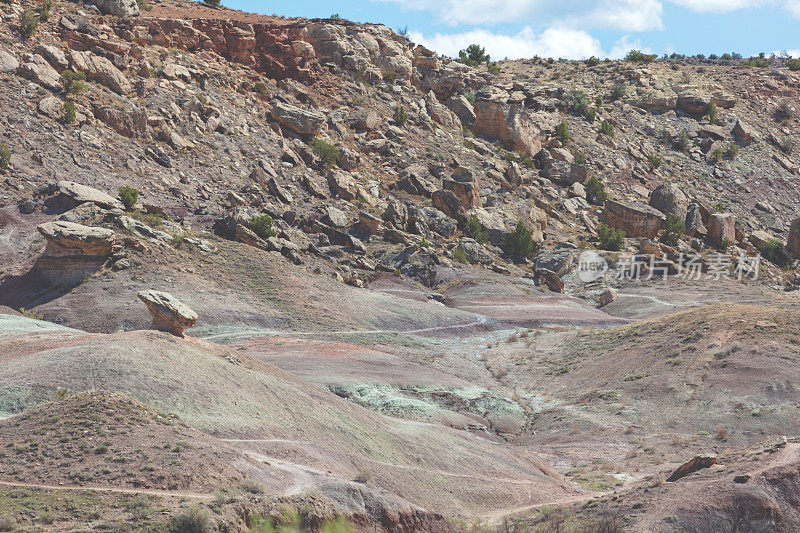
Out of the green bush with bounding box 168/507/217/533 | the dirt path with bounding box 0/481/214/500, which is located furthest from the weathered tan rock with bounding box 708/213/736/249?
the green bush with bounding box 168/507/217/533

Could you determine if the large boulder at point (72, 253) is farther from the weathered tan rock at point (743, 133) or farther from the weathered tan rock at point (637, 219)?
the weathered tan rock at point (743, 133)

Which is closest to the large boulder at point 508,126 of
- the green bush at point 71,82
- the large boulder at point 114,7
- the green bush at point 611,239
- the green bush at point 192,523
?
the green bush at point 611,239

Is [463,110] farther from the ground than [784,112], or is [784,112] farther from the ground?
[784,112]

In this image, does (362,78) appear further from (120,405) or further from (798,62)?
(798,62)

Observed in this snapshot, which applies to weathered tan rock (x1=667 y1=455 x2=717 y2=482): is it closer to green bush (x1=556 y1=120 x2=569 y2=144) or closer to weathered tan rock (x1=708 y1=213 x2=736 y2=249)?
weathered tan rock (x1=708 y1=213 x2=736 y2=249)

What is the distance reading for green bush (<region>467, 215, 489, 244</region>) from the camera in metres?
50.3

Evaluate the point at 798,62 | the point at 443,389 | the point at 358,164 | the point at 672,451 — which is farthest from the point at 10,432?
the point at 798,62

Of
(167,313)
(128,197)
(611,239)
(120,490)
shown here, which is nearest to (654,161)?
(611,239)

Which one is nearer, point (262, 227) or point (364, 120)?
point (262, 227)

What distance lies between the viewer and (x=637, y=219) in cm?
5734

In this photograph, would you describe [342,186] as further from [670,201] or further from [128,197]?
[670,201]

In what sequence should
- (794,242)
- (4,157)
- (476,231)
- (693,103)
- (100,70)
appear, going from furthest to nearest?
(693,103), (794,242), (476,231), (100,70), (4,157)

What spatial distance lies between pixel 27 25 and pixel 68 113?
8303 millimetres

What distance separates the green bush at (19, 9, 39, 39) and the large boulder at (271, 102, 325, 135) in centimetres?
1776
